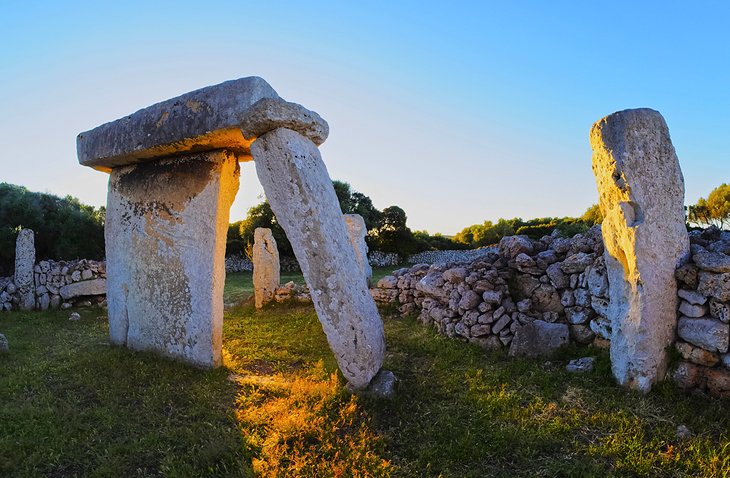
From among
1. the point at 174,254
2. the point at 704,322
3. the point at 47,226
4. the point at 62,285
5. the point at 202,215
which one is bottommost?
the point at 62,285

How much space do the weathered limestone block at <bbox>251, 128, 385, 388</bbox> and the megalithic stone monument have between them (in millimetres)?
11

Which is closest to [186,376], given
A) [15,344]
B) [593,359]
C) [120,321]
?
[120,321]

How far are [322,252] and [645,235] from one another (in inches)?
130

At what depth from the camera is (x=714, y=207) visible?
24.9m

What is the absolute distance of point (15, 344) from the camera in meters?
7.49

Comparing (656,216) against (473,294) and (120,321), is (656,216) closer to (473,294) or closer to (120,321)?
(473,294)

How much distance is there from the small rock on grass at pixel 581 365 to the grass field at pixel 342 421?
12cm

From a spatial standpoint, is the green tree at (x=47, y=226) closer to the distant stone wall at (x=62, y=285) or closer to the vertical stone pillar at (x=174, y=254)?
the distant stone wall at (x=62, y=285)

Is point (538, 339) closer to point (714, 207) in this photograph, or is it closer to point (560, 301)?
point (560, 301)

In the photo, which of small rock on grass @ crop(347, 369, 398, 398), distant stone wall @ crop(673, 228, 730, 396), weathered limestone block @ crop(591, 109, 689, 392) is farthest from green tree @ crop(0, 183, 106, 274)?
distant stone wall @ crop(673, 228, 730, 396)

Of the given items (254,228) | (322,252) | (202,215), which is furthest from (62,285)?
(254,228)

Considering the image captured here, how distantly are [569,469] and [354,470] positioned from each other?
1.65 metres

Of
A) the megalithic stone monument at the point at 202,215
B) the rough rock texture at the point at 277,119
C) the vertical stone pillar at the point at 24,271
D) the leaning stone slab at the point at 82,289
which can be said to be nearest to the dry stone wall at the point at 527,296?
the megalithic stone monument at the point at 202,215

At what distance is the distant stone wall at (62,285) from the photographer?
11.1m
